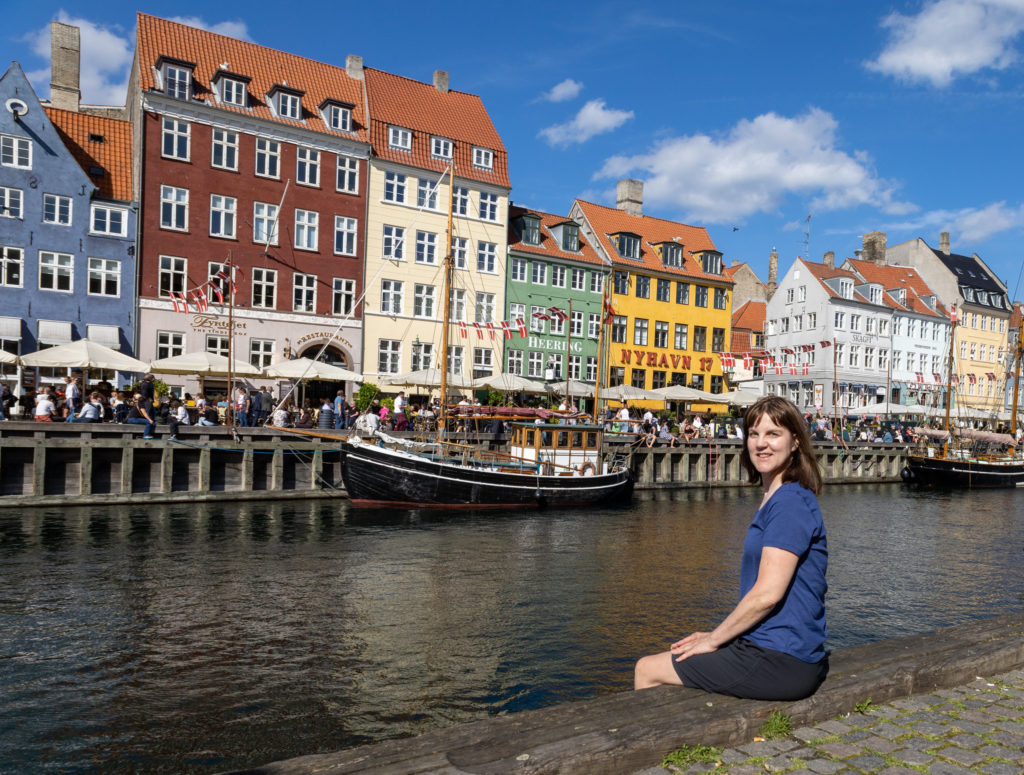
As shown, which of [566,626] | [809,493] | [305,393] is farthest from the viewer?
[305,393]

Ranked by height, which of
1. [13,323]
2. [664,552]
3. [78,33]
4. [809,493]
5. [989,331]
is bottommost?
[664,552]

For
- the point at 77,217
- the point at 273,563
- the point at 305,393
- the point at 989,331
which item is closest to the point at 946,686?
the point at 273,563

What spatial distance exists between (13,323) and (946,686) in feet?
118

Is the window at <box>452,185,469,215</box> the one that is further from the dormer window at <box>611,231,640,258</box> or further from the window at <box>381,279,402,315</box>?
the dormer window at <box>611,231,640,258</box>

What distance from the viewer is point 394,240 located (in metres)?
43.8

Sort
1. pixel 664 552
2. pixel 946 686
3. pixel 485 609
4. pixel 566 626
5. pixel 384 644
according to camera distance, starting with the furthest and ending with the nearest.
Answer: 1. pixel 664 552
2. pixel 485 609
3. pixel 566 626
4. pixel 384 644
5. pixel 946 686

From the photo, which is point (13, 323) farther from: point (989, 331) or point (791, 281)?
point (989, 331)

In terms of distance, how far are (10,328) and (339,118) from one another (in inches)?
710

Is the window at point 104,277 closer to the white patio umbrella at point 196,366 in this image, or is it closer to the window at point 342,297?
the white patio umbrella at point 196,366

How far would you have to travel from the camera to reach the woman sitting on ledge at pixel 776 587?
174 inches

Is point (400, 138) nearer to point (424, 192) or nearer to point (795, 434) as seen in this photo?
point (424, 192)

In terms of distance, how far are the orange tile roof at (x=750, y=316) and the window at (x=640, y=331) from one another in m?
18.5

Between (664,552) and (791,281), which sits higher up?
(791,281)

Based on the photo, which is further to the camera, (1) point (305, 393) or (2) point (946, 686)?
(1) point (305, 393)
